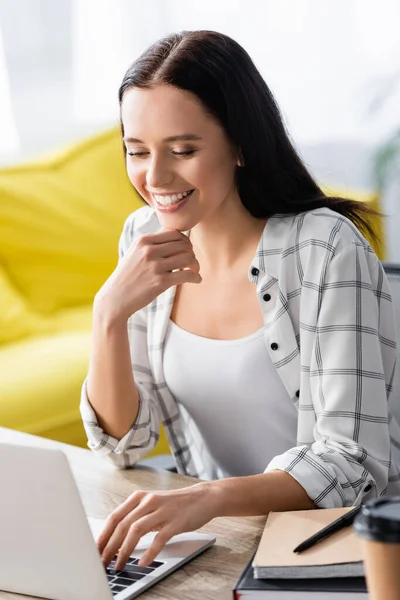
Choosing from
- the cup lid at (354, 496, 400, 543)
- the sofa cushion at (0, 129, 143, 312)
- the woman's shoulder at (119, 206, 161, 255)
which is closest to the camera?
the cup lid at (354, 496, 400, 543)

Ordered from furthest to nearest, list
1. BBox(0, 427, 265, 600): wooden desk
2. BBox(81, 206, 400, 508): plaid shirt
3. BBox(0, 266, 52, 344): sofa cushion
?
BBox(0, 266, 52, 344): sofa cushion → BBox(81, 206, 400, 508): plaid shirt → BBox(0, 427, 265, 600): wooden desk

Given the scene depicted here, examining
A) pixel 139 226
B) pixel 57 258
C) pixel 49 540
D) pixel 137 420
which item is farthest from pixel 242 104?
pixel 57 258

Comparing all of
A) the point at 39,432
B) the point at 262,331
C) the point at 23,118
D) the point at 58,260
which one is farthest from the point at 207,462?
the point at 23,118

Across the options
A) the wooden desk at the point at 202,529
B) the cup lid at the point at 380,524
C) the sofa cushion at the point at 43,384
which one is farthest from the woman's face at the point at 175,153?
the sofa cushion at the point at 43,384

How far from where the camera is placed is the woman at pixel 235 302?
50.3 inches

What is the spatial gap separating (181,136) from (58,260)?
182 centimetres

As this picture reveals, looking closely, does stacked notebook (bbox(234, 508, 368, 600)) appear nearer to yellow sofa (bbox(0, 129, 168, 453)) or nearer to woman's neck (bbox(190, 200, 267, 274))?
woman's neck (bbox(190, 200, 267, 274))

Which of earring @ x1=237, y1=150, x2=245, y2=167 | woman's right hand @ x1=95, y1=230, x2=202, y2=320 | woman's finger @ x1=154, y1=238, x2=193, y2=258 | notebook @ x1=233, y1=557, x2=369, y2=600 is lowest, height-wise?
notebook @ x1=233, y1=557, x2=369, y2=600

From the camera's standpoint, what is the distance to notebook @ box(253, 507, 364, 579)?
33.9 inches

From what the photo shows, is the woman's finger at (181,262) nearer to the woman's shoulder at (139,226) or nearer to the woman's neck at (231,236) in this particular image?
the woman's neck at (231,236)

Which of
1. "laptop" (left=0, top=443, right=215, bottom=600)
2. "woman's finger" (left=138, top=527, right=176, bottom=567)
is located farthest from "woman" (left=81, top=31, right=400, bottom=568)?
"laptop" (left=0, top=443, right=215, bottom=600)

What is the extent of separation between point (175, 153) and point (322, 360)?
35 cm

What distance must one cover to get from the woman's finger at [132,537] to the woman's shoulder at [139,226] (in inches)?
28.4

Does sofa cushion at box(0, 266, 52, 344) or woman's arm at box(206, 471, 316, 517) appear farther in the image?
sofa cushion at box(0, 266, 52, 344)
